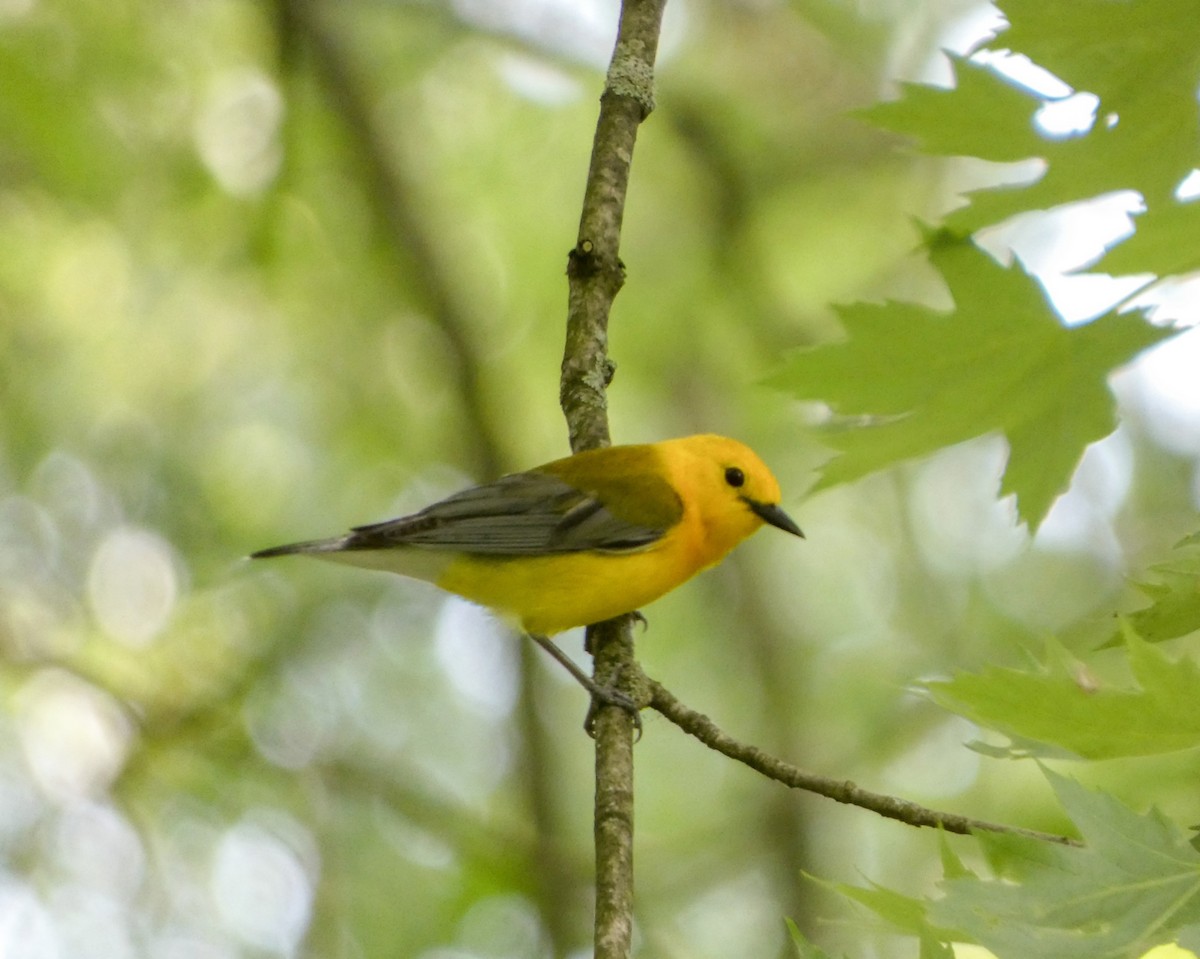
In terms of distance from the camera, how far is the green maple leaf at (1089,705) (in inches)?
70.1

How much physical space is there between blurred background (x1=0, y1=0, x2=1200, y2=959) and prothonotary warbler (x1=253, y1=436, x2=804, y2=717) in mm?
1092

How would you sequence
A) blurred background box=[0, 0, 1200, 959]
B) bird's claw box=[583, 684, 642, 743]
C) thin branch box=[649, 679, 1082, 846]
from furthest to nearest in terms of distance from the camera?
blurred background box=[0, 0, 1200, 959], bird's claw box=[583, 684, 642, 743], thin branch box=[649, 679, 1082, 846]

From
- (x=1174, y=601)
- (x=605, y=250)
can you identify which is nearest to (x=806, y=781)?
(x=1174, y=601)

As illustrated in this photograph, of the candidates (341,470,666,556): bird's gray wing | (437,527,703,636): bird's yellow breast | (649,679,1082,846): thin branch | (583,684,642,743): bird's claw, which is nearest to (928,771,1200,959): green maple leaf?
(649,679,1082,846): thin branch

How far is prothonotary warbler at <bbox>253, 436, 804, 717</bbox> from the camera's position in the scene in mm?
4848

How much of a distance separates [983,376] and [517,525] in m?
2.99

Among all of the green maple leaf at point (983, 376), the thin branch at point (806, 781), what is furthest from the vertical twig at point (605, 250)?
the green maple leaf at point (983, 376)

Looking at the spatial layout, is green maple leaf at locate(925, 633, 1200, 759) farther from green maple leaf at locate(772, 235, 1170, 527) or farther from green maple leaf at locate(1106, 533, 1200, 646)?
green maple leaf at locate(772, 235, 1170, 527)

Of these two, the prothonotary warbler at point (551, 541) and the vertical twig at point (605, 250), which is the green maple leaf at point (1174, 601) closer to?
the vertical twig at point (605, 250)

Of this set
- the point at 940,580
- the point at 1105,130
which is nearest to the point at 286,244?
the point at 940,580

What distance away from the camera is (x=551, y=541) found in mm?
5051

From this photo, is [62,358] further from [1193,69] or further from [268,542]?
[1193,69]

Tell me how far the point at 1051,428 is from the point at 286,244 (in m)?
6.01

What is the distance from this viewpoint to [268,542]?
775 cm
